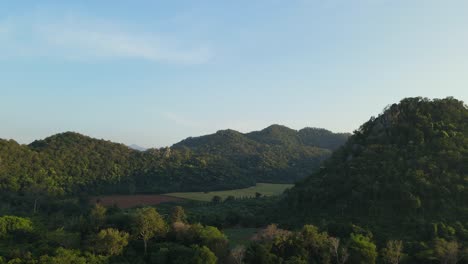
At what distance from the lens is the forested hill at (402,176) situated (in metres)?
54.3

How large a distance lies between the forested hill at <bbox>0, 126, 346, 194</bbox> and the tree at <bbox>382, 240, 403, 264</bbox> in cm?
8162

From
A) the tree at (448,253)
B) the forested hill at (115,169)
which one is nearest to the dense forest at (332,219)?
the tree at (448,253)

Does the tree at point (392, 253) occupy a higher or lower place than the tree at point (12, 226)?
lower

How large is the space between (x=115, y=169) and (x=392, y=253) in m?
104

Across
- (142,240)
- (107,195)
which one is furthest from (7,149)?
(142,240)

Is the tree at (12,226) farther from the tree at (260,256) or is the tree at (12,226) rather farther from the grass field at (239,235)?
the tree at (260,256)

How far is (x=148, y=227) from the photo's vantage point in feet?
160

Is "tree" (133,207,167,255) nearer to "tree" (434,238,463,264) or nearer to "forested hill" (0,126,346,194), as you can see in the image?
"tree" (434,238,463,264)

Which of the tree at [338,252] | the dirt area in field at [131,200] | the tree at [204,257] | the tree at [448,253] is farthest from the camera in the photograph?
the dirt area in field at [131,200]

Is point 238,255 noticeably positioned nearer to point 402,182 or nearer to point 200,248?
point 200,248

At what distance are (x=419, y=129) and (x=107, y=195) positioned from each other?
276ft

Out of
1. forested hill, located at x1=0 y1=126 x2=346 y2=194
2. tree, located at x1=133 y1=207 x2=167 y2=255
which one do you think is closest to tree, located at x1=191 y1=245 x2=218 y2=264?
tree, located at x1=133 y1=207 x2=167 y2=255

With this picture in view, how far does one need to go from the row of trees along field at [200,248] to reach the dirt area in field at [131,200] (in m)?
46.4

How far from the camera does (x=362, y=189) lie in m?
60.2
